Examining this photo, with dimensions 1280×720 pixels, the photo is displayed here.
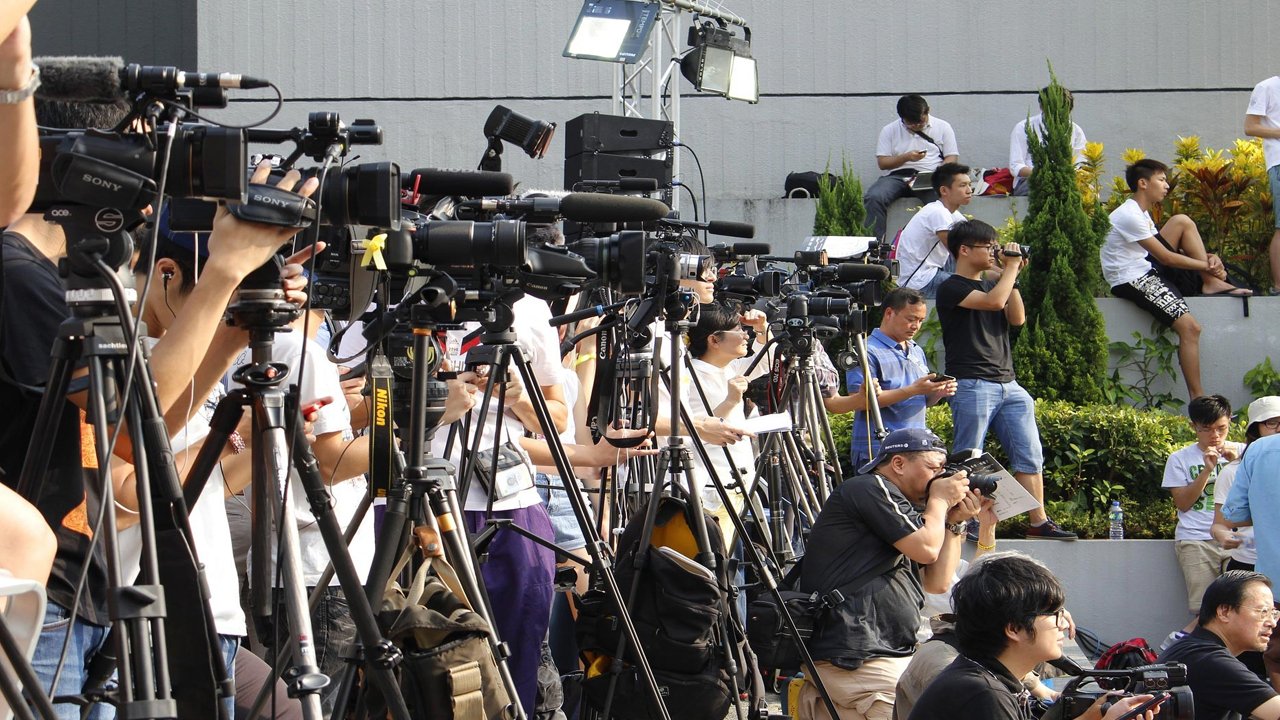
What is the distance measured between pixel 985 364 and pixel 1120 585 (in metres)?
1.32

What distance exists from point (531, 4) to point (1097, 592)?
708cm

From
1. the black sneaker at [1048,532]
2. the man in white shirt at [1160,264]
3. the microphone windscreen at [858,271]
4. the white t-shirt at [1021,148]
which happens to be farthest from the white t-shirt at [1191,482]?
the white t-shirt at [1021,148]

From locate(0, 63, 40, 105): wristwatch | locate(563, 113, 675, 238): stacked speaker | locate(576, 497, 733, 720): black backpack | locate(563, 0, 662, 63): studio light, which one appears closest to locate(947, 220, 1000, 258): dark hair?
locate(563, 113, 675, 238): stacked speaker

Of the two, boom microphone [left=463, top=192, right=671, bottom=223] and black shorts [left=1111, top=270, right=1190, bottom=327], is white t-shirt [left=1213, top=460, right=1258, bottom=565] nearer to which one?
black shorts [left=1111, top=270, right=1190, bottom=327]

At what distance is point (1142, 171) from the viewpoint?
9352 mm

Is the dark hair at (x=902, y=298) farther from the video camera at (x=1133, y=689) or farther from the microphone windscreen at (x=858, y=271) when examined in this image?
the video camera at (x=1133, y=689)

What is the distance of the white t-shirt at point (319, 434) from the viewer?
3.21 meters

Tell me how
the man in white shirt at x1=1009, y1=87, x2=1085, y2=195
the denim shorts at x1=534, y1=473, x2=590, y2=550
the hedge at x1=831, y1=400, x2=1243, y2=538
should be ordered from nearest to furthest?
the denim shorts at x1=534, y1=473, x2=590, y2=550, the hedge at x1=831, y1=400, x2=1243, y2=538, the man in white shirt at x1=1009, y1=87, x2=1085, y2=195

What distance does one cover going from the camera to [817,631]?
4656 mm

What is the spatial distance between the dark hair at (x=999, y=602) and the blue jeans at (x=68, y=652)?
2.22 metres

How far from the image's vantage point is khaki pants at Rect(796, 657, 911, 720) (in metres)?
4.51

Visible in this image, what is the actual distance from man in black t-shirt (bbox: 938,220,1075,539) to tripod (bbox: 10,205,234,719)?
5819 mm

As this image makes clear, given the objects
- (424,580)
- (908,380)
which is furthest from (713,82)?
(424,580)

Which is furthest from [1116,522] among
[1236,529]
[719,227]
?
[719,227]
